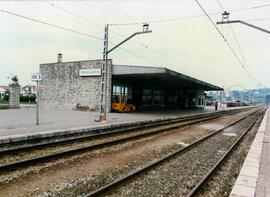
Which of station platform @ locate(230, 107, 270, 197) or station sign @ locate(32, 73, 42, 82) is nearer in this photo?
station platform @ locate(230, 107, 270, 197)

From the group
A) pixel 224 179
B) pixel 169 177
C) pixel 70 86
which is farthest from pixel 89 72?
pixel 224 179

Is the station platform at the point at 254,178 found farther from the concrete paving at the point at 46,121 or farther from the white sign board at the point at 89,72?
the white sign board at the point at 89,72

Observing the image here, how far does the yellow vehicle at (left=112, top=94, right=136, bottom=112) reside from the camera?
3272 centimetres

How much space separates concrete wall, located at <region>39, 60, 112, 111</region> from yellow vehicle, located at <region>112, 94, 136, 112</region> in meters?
1.12

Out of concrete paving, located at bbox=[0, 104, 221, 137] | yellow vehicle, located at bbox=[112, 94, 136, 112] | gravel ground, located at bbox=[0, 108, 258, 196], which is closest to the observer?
gravel ground, located at bbox=[0, 108, 258, 196]

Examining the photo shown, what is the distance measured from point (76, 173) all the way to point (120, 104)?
81.6 ft

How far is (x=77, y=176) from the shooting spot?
7547mm

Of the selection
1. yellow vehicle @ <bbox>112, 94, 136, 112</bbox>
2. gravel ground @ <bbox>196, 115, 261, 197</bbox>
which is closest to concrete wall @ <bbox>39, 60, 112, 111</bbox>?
yellow vehicle @ <bbox>112, 94, 136, 112</bbox>

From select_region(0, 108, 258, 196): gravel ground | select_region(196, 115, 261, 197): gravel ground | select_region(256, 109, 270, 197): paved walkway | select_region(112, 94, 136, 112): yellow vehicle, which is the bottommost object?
select_region(196, 115, 261, 197): gravel ground

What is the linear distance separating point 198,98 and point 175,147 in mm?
55090

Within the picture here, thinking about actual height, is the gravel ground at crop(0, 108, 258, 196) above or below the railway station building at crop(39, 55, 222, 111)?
below

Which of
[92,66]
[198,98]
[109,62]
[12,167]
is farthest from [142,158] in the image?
A: [198,98]

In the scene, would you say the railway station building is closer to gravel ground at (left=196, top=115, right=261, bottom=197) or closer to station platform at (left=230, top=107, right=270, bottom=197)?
gravel ground at (left=196, top=115, right=261, bottom=197)

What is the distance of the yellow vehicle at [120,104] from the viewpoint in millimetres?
32719
